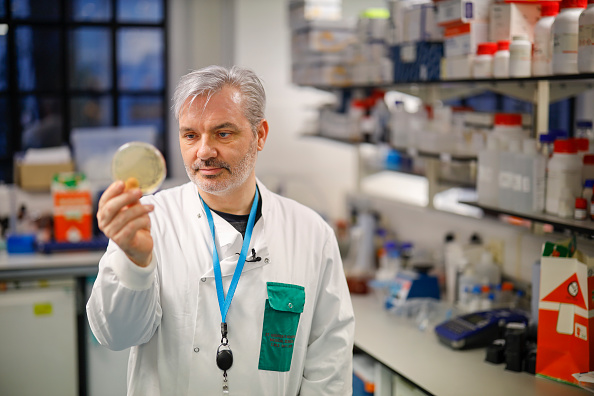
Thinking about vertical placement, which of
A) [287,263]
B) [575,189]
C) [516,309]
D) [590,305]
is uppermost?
[575,189]

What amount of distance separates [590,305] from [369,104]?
82.2 inches

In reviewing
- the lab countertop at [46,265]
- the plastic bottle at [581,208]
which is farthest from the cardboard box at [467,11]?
the lab countertop at [46,265]

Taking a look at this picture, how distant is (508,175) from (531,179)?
131mm

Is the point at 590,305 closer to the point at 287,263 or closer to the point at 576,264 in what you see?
the point at 576,264

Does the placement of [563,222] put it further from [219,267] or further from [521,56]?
[219,267]

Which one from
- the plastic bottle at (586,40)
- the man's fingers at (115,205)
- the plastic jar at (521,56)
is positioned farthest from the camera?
the plastic jar at (521,56)

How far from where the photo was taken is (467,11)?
2.60m

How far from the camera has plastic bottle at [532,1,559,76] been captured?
2.25 meters

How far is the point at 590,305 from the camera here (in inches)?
80.0

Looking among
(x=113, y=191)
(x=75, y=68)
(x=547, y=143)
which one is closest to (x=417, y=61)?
(x=547, y=143)

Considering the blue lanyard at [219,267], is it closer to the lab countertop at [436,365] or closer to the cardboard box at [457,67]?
the lab countertop at [436,365]

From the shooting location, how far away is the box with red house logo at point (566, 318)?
2035 mm

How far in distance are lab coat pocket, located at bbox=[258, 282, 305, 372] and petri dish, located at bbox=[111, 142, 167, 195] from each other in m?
0.47

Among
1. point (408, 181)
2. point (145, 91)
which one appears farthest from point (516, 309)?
point (145, 91)
